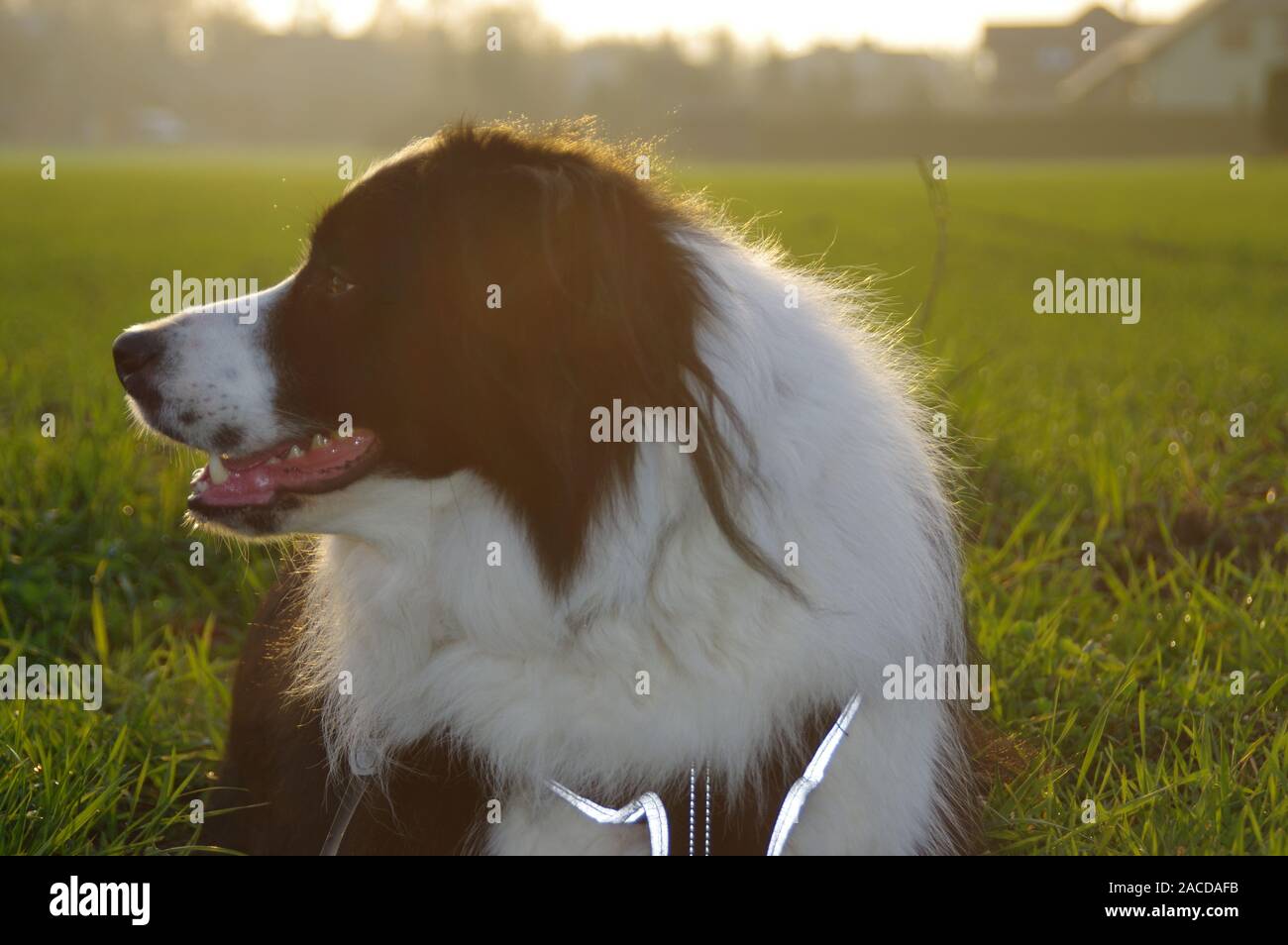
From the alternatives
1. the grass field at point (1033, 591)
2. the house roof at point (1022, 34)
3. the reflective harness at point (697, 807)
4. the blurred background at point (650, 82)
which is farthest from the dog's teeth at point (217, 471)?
the house roof at point (1022, 34)

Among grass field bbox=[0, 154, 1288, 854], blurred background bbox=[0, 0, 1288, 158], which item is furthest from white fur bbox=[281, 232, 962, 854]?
blurred background bbox=[0, 0, 1288, 158]

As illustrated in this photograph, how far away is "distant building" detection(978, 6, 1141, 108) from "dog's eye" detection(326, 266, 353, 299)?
79.3 metres

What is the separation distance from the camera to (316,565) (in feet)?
9.47

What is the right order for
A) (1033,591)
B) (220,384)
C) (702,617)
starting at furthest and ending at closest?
(1033,591), (220,384), (702,617)

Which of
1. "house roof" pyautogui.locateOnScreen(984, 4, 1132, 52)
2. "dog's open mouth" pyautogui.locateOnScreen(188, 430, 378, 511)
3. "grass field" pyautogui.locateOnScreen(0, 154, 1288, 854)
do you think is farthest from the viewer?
"house roof" pyautogui.locateOnScreen(984, 4, 1132, 52)

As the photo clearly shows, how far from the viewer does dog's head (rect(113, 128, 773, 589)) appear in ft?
7.55

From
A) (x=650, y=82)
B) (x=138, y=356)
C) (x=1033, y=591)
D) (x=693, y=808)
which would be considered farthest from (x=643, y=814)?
(x=650, y=82)

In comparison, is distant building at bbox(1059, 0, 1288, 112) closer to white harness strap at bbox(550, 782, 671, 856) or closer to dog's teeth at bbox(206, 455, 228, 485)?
dog's teeth at bbox(206, 455, 228, 485)

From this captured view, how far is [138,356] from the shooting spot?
8.52 feet

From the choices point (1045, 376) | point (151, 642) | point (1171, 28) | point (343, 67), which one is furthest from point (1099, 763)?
point (343, 67)

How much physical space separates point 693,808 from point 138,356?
1421 millimetres

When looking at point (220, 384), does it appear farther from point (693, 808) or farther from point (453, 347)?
point (693, 808)

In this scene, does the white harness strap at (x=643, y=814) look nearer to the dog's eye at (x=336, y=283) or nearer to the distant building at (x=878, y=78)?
the dog's eye at (x=336, y=283)
